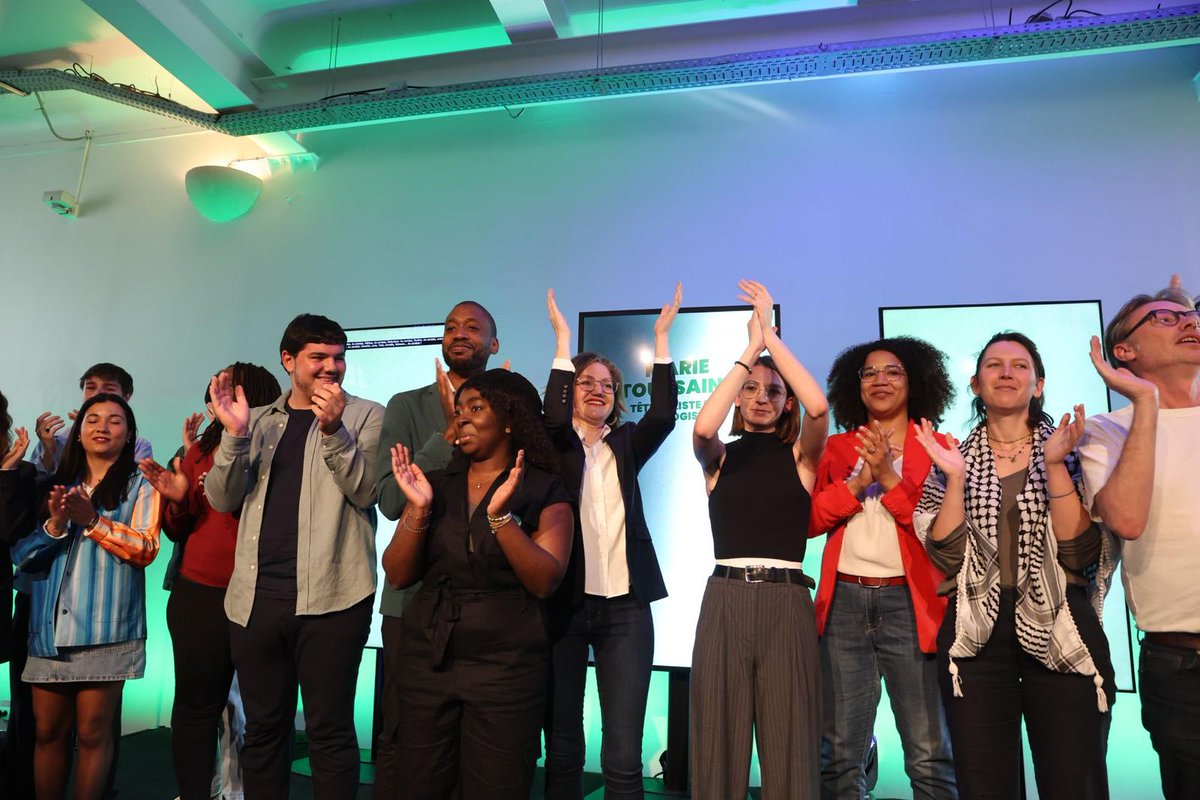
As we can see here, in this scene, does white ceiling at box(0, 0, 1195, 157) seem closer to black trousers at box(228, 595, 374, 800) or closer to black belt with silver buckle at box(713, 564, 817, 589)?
black belt with silver buckle at box(713, 564, 817, 589)

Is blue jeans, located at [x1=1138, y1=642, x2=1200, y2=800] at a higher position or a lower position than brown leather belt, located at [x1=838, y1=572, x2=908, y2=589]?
lower

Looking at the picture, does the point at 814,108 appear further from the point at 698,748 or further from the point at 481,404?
the point at 698,748

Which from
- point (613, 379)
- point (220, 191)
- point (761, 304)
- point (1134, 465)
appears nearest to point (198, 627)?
point (613, 379)

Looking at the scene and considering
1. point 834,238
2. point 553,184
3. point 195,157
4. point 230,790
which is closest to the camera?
point 230,790

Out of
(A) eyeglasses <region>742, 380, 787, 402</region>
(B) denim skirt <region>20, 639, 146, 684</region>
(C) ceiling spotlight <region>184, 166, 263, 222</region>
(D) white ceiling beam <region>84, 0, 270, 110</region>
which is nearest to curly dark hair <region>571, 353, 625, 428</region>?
(A) eyeglasses <region>742, 380, 787, 402</region>

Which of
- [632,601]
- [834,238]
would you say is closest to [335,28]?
[834,238]

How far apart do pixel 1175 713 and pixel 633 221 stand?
3.54 meters

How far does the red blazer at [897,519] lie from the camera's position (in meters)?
2.45

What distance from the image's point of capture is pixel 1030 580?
2.21 m

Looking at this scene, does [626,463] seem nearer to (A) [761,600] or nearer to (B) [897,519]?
(A) [761,600]

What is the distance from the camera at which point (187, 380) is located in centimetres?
533

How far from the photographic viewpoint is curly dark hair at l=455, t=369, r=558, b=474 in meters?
2.41

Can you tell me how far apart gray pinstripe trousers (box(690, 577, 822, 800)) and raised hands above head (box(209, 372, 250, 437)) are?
63.4 inches

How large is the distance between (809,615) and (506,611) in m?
0.91
